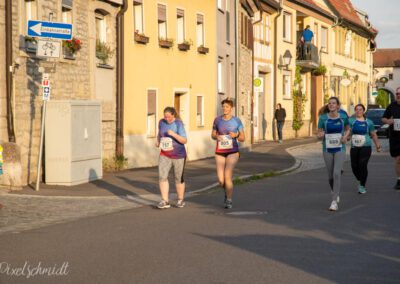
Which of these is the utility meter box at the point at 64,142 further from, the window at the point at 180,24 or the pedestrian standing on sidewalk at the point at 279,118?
the pedestrian standing on sidewalk at the point at 279,118

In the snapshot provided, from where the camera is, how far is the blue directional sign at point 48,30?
17484 millimetres

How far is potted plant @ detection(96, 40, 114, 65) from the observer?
24391mm

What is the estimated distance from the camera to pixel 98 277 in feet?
28.1

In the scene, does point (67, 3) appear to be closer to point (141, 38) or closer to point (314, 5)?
point (141, 38)

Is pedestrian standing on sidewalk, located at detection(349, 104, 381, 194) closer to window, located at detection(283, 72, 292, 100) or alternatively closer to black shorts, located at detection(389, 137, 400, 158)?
black shorts, located at detection(389, 137, 400, 158)

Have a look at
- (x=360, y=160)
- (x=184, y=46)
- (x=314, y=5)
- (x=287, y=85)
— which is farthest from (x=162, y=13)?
(x=314, y=5)

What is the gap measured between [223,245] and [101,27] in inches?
600

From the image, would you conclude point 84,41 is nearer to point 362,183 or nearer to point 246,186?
point 246,186

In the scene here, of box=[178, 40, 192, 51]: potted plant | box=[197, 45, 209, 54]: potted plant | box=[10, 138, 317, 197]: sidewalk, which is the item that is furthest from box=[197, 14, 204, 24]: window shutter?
box=[10, 138, 317, 197]: sidewalk

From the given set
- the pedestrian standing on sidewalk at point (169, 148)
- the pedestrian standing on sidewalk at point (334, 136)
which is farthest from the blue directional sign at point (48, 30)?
the pedestrian standing on sidewalk at point (334, 136)

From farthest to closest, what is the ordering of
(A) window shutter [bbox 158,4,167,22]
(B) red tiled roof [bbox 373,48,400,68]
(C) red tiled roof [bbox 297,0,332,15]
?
1. (B) red tiled roof [bbox 373,48,400,68]
2. (C) red tiled roof [bbox 297,0,332,15]
3. (A) window shutter [bbox 158,4,167,22]

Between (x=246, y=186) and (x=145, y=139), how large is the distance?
7.86 metres

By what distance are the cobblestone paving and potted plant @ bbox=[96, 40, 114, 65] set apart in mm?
6895

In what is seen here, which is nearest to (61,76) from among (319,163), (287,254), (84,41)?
(84,41)
